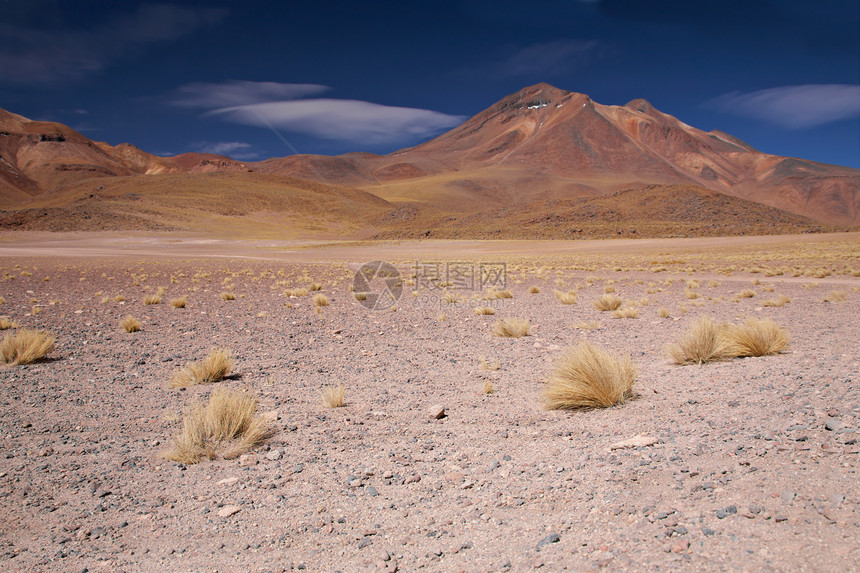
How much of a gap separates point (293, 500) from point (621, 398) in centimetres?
335

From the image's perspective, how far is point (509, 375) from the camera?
7.09m

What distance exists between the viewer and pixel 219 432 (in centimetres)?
471

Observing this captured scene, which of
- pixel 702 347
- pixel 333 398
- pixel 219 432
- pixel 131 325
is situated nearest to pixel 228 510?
pixel 219 432

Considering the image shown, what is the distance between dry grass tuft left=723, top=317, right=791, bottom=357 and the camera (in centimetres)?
693

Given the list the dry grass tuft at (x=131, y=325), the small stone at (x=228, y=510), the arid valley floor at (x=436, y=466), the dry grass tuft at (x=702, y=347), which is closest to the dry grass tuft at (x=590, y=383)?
the arid valley floor at (x=436, y=466)

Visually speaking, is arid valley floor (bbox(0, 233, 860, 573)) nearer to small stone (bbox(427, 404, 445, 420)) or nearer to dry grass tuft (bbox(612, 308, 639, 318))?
small stone (bbox(427, 404, 445, 420))

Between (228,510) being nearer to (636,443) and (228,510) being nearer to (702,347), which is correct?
(636,443)

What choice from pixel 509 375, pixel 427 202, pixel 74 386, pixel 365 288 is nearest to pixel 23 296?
pixel 365 288

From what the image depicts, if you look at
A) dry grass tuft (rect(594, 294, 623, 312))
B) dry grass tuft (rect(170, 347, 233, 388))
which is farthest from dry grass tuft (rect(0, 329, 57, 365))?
dry grass tuft (rect(594, 294, 623, 312))

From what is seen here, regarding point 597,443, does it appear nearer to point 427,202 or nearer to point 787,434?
point 787,434

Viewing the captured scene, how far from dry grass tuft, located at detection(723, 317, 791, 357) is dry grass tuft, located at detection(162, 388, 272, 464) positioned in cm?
603

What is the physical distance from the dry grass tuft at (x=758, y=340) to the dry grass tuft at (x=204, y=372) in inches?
266

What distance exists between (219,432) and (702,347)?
19.4 feet

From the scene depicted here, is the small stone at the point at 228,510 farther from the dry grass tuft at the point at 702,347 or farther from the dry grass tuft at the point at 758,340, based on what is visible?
the dry grass tuft at the point at 758,340
